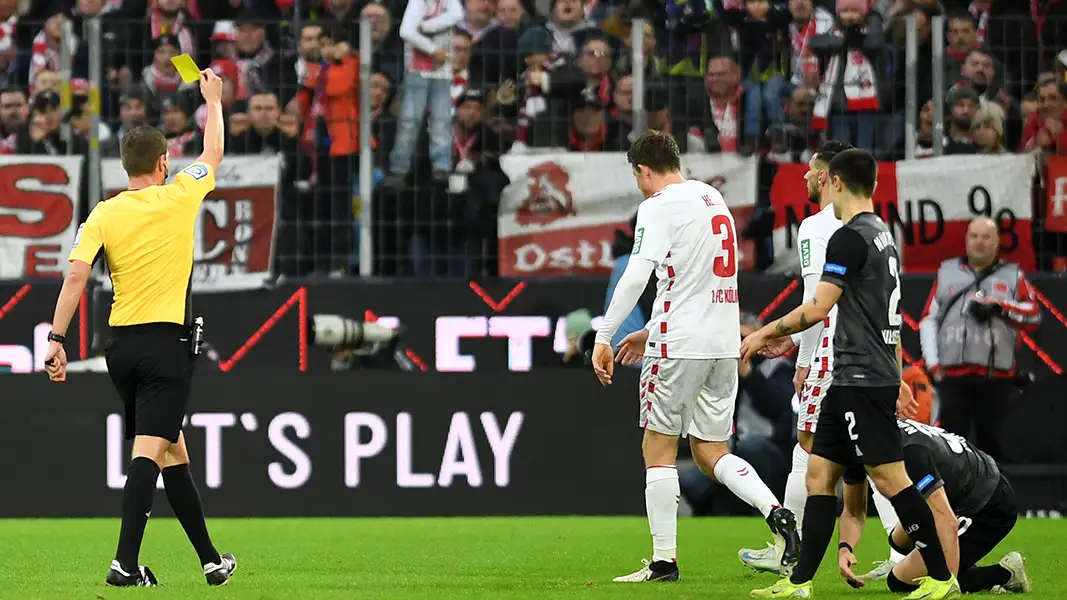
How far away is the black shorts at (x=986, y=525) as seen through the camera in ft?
25.4

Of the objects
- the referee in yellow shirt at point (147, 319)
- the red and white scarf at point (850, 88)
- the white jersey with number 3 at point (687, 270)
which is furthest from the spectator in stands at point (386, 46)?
the referee in yellow shirt at point (147, 319)

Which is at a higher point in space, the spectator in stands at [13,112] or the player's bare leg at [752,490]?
the spectator in stands at [13,112]

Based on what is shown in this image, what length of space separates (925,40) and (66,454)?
7.22 meters

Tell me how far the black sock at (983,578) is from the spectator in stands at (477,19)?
7.11 m

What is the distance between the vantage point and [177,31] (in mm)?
13609

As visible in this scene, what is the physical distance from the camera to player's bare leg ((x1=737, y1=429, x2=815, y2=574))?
892cm

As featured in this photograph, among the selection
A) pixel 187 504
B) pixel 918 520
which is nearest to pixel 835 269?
pixel 918 520

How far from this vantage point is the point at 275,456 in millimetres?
13148

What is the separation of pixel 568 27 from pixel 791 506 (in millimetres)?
5911

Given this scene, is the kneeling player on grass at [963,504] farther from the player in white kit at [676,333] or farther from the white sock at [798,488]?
the white sock at [798,488]

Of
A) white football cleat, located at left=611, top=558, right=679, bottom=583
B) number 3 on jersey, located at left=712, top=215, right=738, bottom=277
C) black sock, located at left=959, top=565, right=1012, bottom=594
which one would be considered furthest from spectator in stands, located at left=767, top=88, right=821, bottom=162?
black sock, located at left=959, top=565, right=1012, bottom=594

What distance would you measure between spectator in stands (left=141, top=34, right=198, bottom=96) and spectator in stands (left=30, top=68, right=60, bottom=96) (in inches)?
25.6

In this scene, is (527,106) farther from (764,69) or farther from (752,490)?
(752,490)

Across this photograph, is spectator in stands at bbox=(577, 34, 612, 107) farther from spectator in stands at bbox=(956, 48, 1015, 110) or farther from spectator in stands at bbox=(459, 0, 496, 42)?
spectator in stands at bbox=(956, 48, 1015, 110)
